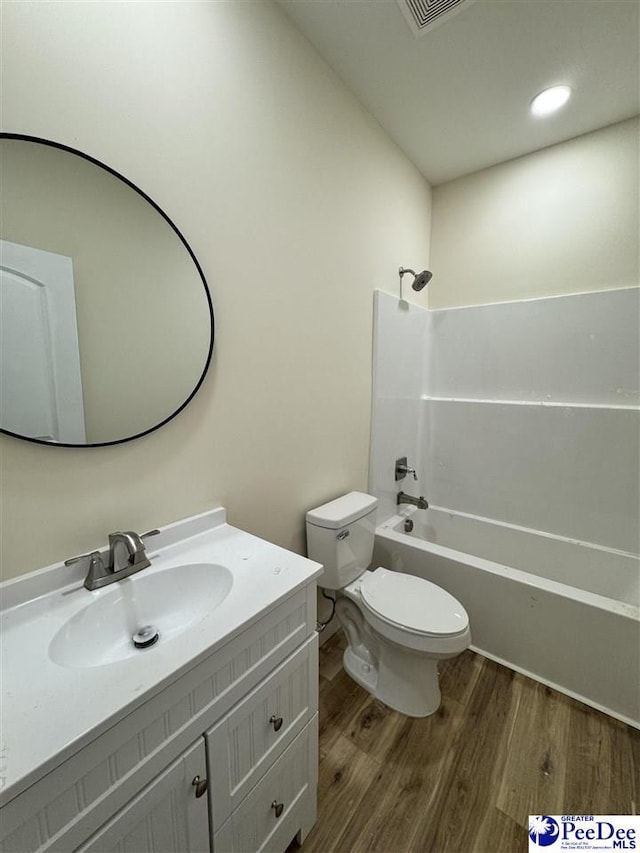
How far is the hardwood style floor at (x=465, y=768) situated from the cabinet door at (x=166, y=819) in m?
0.61

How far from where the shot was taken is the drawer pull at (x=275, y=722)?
842 millimetres

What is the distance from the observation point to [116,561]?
0.91 m

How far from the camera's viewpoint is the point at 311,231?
1.46 metres

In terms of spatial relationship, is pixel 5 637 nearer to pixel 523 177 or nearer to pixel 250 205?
pixel 250 205

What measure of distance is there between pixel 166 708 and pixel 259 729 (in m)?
0.32

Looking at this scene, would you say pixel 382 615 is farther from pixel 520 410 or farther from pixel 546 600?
pixel 520 410

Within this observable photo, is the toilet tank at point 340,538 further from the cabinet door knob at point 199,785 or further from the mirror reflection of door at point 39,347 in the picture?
the mirror reflection of door at point 39,347

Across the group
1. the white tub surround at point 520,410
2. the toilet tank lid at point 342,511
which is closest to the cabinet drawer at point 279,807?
the toilet tank lid at point 342,511

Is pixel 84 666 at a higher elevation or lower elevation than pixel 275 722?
higher

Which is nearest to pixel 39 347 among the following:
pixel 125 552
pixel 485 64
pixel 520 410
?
pixel 125 552

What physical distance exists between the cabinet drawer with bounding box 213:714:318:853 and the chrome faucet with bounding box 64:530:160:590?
0.61 m

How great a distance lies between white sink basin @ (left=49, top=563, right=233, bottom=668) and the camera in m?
0.77

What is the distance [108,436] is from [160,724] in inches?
26.2

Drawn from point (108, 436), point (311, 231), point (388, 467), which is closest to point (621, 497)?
point (388, 467)
